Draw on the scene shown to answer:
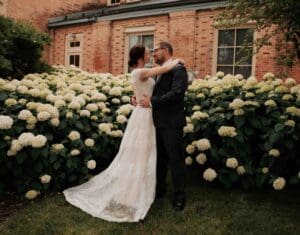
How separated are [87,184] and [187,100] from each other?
2.03 m

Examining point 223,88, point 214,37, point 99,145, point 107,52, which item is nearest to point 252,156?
point 223,88

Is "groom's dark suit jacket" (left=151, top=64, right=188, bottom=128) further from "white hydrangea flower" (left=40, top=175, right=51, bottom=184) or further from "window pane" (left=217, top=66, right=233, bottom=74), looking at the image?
"window pane" (left=217, top=66, right=233, bottom=74)

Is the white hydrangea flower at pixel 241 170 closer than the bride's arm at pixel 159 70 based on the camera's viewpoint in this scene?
No

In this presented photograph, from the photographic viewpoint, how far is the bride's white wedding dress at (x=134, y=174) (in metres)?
5.07

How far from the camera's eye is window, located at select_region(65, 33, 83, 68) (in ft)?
59.2

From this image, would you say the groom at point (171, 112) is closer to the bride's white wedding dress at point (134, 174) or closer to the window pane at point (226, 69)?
the bride's white wedding dress at point (134, 174)

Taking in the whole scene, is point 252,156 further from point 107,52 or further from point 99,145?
point 107,52

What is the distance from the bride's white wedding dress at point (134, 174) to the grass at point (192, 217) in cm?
19

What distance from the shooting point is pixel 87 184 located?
5.68m

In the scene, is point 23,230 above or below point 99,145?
below

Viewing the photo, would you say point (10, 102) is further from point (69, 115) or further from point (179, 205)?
point (179, 205)

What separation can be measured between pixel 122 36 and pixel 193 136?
35.5 ft

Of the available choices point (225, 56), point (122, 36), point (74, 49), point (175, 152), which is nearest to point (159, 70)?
point (175, 152)

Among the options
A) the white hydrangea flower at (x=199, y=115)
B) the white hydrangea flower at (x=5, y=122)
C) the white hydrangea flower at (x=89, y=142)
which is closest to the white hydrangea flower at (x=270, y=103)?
the white hydrangea flower at (x=199, y=115)
